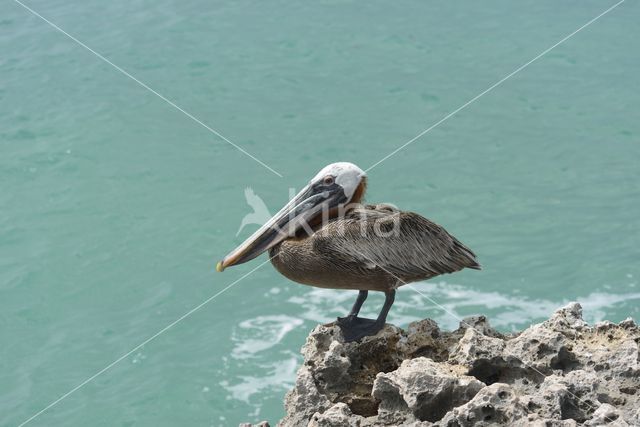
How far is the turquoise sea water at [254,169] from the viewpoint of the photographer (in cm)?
750

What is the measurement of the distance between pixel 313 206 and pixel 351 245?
34 centimetres

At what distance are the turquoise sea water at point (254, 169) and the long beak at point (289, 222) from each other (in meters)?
2.99

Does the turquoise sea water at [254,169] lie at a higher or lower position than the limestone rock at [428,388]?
lower

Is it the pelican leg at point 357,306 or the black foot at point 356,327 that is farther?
the pelican leg at point 357,306

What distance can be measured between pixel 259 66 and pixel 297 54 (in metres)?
0.53

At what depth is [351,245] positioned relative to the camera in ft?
12.8

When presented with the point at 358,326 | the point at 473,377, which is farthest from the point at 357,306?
the point at 473,377

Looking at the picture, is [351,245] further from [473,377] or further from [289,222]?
[473,377]

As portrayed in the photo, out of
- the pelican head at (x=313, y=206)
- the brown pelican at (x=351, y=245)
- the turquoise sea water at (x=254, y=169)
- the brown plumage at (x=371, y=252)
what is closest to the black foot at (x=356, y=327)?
the brown pelican at (x=351, y=245)

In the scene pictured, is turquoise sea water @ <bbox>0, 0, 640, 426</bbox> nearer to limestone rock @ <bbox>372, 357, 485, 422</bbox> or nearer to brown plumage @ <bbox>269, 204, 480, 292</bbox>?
brown plumage @ <bbox>269, 204, 480, 292</bbox>

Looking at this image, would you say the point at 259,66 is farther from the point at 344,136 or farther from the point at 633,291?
the point at 633,291

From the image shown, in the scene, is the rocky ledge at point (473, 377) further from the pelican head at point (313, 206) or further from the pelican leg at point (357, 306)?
the pelican head at point (313, 206)

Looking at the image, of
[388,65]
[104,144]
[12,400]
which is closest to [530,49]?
[388,65]

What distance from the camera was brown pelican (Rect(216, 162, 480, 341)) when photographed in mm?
3914
